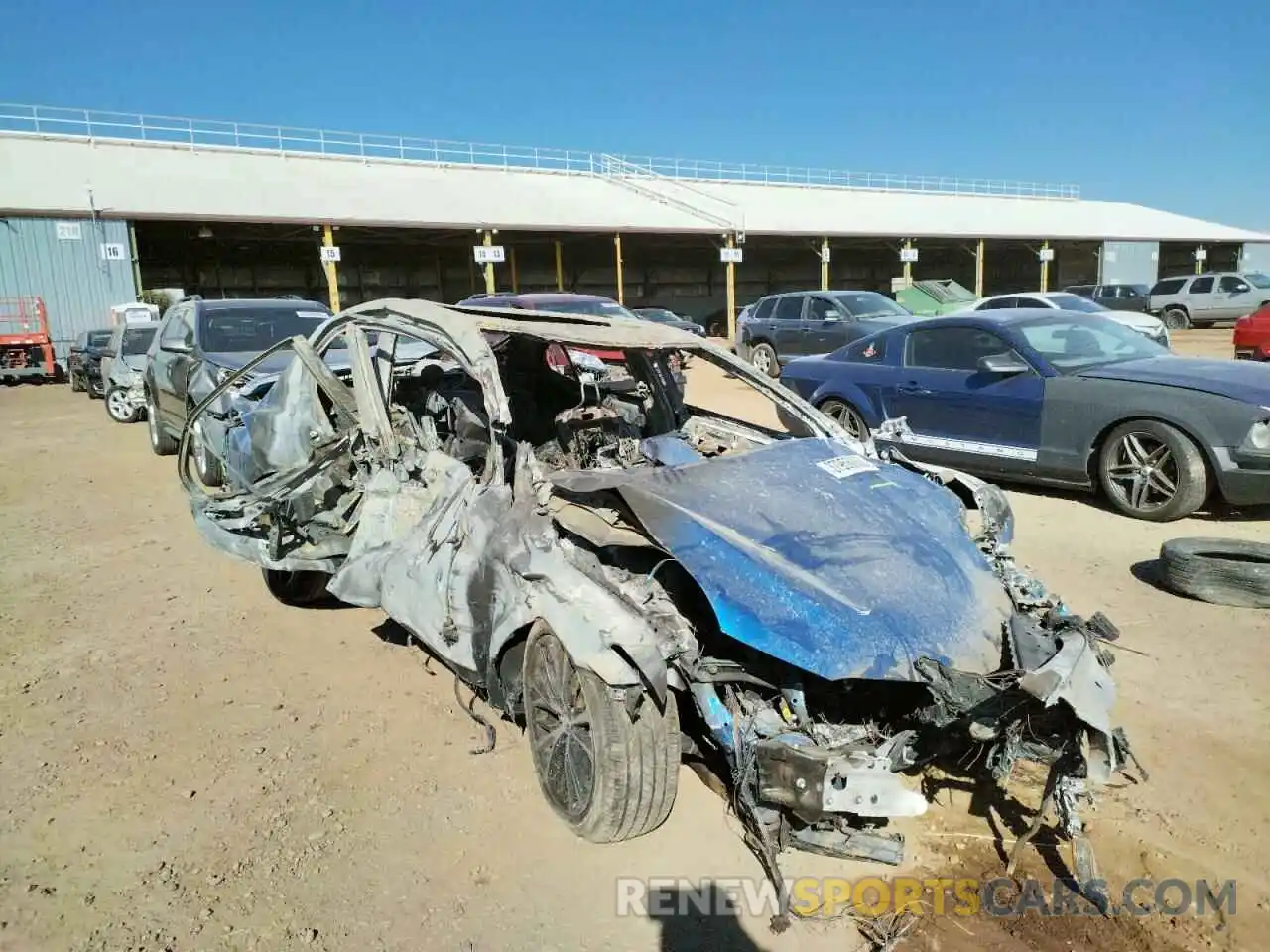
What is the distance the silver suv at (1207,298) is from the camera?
78.6 ft

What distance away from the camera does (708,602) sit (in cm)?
311

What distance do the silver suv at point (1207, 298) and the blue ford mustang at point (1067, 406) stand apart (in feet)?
67.3

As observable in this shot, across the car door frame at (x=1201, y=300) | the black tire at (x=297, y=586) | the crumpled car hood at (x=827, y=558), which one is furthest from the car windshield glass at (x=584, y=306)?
the car door frame at (x=1201, y=300)

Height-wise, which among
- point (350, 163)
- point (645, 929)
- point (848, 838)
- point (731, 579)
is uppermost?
point (350, 163)

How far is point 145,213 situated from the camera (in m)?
21.6

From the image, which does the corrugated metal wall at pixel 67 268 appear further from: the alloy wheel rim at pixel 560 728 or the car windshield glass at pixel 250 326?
the alloy wheel rim at pixel 560 728

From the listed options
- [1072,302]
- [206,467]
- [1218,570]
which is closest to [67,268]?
[206,467]

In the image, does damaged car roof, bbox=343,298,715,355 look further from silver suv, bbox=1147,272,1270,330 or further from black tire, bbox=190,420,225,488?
silver suv, bbox=1147,272,1270,330

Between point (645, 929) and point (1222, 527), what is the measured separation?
18.3ft

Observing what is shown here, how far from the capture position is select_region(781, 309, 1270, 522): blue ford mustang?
6.01 meters

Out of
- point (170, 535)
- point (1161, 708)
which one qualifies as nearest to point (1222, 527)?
point (1161, 708)

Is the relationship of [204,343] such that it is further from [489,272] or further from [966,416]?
[489,272]

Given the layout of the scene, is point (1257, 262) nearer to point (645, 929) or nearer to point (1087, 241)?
point (1087, 241)

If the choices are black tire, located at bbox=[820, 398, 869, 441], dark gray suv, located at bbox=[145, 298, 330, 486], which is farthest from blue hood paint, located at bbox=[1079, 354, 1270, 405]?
dark gray suv, located at bbox=[145, 298, 330, 486]
